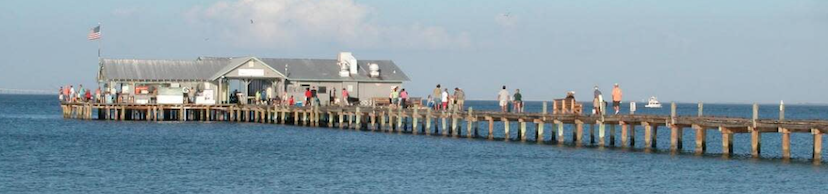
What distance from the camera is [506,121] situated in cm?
5756

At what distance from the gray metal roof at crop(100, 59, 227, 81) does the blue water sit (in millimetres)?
21411

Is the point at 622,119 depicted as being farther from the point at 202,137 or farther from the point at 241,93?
the point at 241,93

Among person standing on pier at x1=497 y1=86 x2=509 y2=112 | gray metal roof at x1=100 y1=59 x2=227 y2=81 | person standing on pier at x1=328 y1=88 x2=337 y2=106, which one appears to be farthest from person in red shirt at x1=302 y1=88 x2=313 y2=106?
person standing on pier at x1=497 y1=86 x2=509 y2=112

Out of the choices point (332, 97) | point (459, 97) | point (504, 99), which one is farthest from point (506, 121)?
point (332, 97)

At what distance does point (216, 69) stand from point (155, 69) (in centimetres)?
363

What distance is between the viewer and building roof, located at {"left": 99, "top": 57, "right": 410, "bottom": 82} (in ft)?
273

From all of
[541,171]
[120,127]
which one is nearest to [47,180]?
[541,171]

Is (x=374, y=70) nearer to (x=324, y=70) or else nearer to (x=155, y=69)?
(x=324, y=70)

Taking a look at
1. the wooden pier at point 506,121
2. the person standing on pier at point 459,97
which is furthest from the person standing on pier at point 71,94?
the person standing on pier at point 459,97

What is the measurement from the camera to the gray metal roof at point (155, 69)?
83.5 meters

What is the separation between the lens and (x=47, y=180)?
38.0m

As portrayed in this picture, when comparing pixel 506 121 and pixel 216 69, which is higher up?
pixel 216 69

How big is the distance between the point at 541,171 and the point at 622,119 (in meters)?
9.15

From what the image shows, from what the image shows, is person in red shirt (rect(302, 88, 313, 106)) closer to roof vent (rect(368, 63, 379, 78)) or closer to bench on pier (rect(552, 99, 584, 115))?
roof vent (rect(368, 63, 379, 78))
